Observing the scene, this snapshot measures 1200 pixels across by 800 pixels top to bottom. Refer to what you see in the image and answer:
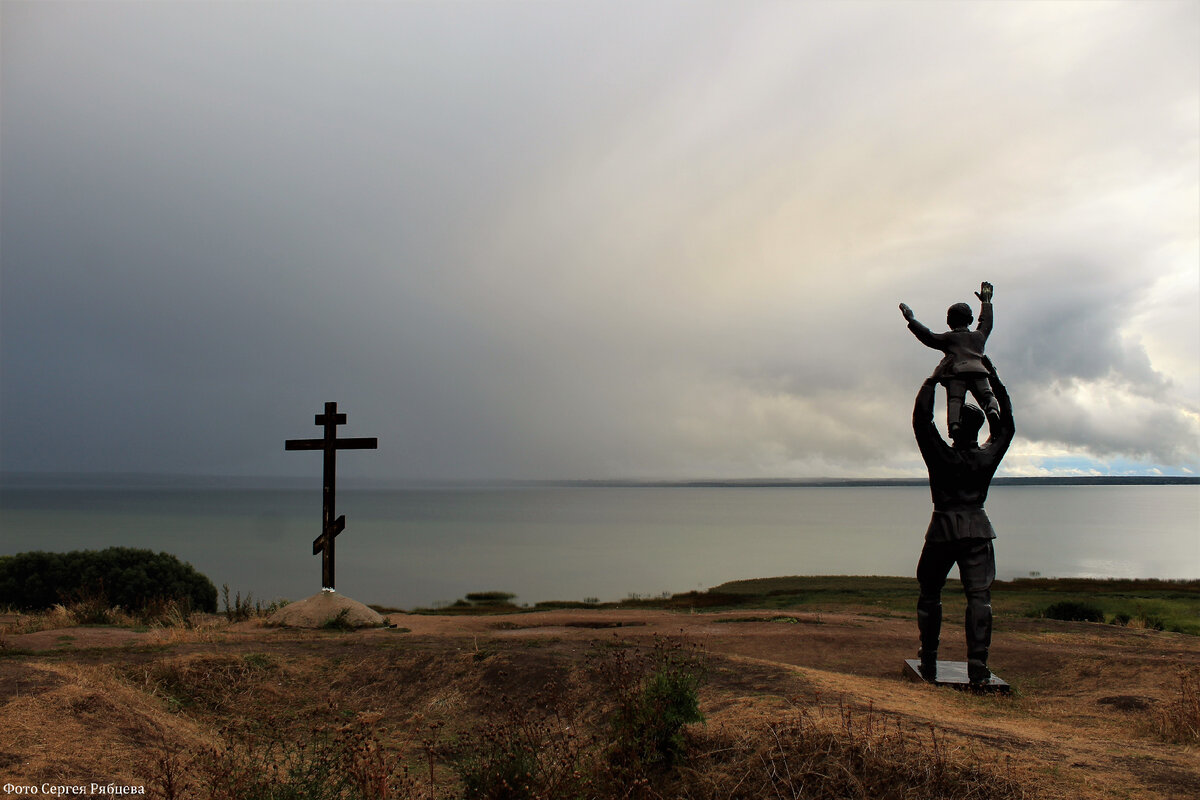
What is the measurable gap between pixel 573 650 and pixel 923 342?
22.4ft

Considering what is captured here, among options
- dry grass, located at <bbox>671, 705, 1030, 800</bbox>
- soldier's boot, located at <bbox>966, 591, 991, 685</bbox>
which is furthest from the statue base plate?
dry grass, located at <bbox>671, 705, 1030, 800</bbox>

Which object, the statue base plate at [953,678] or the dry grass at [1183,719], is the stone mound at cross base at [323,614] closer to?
the statue base plate at [953,678]

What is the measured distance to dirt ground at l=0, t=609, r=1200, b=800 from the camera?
5.79 m

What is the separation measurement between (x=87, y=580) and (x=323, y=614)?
12733mm

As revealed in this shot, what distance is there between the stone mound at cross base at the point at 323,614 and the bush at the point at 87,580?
9.28m

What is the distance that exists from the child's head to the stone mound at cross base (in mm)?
12412

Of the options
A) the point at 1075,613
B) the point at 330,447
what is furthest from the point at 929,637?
the point at 1075,613

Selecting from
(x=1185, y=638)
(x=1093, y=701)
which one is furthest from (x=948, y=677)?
(x=1185, y=638)

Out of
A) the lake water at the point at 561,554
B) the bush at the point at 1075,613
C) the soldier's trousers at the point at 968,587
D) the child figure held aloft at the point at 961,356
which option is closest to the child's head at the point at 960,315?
the child figure held aloft at the point at 961,356

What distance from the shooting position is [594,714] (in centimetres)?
769

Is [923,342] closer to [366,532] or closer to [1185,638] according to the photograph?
[1185,638]

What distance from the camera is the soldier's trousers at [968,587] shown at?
31.6 feet

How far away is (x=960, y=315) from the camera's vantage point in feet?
34.4

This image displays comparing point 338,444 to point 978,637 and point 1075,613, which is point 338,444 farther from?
point 1075,613
